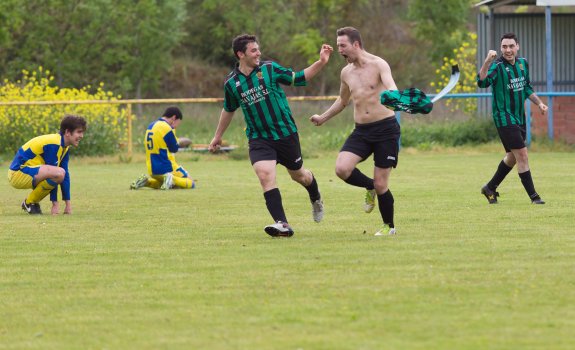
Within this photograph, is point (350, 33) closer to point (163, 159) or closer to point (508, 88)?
point (508, 88)

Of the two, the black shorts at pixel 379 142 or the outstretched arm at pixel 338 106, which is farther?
the outstretched arm at pixel 338 106

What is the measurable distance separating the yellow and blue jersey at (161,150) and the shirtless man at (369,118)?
7.58 m

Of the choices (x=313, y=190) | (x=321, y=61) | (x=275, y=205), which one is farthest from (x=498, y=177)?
(x=321, y=61)

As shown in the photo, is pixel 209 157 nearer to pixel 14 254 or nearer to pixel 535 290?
pixel 14 254

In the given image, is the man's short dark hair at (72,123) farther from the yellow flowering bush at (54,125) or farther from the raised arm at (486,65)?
the yellow flowering bush at (54,125)

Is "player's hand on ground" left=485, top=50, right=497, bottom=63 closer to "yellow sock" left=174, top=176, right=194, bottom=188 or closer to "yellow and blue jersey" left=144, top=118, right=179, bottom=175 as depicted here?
"yellow sock" left=174, top=176, right=194, bottom=188

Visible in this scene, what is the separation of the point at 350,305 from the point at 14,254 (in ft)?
13.0

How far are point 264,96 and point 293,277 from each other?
291cm

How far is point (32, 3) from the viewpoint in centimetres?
3903

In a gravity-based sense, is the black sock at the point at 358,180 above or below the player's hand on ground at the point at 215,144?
below

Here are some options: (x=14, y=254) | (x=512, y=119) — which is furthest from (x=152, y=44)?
(x=14, y=254)

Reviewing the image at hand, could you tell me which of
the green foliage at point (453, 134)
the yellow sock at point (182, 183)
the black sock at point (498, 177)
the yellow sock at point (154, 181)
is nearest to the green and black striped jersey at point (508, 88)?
the black sock at point (498, 177)

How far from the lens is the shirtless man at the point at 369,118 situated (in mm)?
10875

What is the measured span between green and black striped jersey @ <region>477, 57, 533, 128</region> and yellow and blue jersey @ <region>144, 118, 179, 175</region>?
623 centimetres
